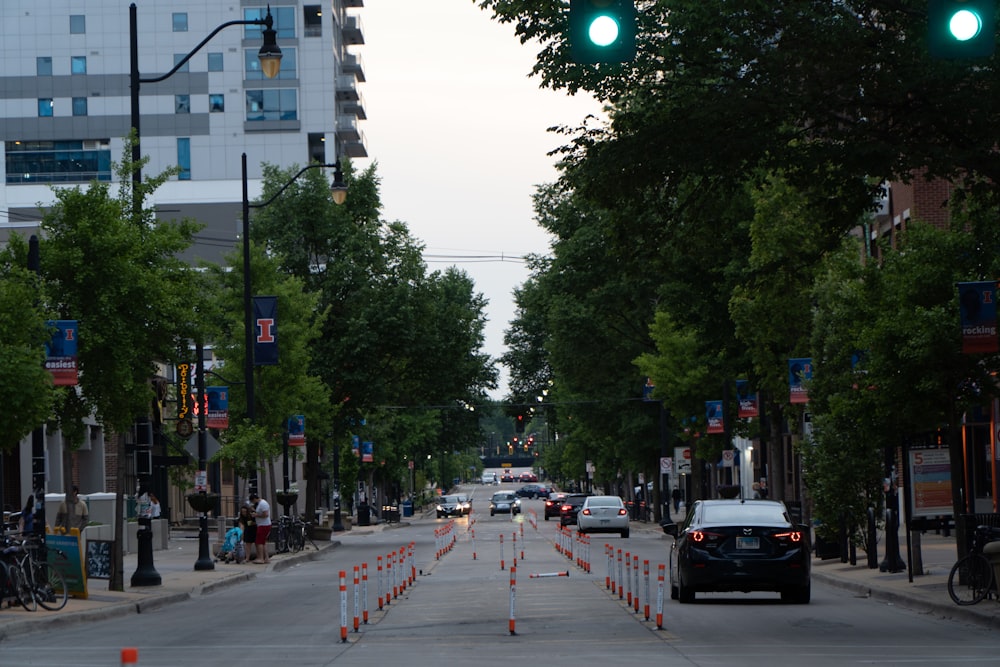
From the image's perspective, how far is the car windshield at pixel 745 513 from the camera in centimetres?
2319

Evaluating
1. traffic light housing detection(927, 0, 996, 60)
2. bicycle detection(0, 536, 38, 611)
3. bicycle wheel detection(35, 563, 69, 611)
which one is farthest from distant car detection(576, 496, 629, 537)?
traffic light housing detection(927, 0, 996, 60)

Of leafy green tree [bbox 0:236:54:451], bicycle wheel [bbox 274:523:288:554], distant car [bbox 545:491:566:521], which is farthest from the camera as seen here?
distant car [bbox 545:491:566:521]

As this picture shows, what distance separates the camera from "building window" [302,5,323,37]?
4385 inches

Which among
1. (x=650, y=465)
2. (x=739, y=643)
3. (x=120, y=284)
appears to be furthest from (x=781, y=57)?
(x=650, y=465)

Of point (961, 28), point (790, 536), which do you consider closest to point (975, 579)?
A: point (790, 536)

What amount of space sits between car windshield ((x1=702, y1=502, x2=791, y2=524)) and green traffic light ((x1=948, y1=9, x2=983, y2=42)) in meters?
13.1

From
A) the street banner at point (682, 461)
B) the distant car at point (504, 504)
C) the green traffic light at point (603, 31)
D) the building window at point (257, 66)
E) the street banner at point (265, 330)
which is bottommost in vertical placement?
the distant car at point (504, 504)

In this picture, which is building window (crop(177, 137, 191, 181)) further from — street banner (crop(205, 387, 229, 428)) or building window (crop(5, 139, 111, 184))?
street banner (crop(205, 387, 229, 428))

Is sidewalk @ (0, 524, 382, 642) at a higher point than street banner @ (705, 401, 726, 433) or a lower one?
lower

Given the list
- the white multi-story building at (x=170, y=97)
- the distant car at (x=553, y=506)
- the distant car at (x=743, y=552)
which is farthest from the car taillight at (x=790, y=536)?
the white multi-story building at (x=170, y=97)

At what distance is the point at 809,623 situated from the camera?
66.7 ft

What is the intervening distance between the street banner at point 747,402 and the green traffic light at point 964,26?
37.4 metres

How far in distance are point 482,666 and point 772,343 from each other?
28.3m

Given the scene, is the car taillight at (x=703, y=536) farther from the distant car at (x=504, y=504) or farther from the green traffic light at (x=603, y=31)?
the distant car at (x=504, y=504)
